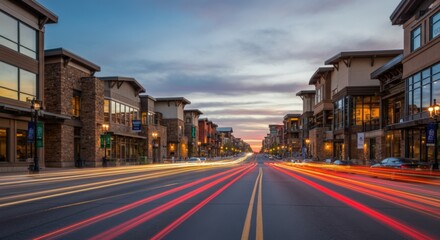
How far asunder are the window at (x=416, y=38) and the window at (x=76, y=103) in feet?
110

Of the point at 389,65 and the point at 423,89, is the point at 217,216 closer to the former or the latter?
the point at 423,89

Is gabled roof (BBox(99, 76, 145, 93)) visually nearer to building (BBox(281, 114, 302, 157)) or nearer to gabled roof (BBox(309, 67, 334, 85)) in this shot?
gabled roof (BBox(309, 67, 334, 85))

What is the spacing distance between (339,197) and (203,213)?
6626 mm

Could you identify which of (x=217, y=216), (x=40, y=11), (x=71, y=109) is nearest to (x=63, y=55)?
(x=71, y=109)

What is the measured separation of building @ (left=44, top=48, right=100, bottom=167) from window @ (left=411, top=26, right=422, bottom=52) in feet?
105

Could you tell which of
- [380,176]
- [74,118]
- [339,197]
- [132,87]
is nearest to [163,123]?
[132,87]

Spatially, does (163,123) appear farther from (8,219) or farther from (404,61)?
(8,219)

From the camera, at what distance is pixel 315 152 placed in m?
80.9

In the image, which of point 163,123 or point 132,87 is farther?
point 163,123

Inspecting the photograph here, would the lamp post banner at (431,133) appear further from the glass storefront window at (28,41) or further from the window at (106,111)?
the window at (106,111)

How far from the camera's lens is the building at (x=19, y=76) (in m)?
32.8

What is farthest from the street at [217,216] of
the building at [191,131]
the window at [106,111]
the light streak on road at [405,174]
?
the building at [191,131]

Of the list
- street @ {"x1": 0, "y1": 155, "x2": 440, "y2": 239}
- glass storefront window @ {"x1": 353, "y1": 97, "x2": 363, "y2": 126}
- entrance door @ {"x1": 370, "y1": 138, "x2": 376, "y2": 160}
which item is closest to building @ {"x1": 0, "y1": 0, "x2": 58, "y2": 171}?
street @ {"x1": 0, "y1": 155, "x2": 440, "y2": 239}

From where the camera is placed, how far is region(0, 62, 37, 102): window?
3300 centimetres
